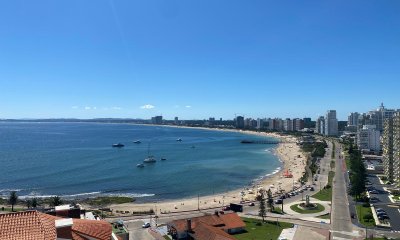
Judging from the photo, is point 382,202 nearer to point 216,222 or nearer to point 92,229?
point 216,222

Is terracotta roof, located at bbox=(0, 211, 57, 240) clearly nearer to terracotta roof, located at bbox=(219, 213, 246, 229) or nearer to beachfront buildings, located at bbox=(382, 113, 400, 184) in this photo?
terracotta roof, located at bbox=(219, 213, 246, 229)

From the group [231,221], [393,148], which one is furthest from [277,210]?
[393,148]

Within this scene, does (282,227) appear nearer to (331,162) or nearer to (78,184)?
(78,184)

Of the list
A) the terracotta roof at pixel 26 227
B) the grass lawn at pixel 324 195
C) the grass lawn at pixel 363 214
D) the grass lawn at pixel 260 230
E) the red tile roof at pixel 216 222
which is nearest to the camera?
the terracotta roof at pixel 26 227

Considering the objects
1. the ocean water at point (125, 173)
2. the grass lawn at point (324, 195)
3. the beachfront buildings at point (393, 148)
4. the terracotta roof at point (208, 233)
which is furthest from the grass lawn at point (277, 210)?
the beachfront buildings at point (393, 148)

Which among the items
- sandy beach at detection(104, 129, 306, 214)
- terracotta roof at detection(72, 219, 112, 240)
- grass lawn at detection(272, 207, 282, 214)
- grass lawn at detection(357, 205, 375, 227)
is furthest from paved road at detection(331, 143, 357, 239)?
terracotta roof at detection(72, 219, 112, 240)

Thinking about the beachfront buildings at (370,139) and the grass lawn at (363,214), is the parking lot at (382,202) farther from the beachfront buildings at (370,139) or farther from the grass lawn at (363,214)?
the beachfront buildings at (370,139)
